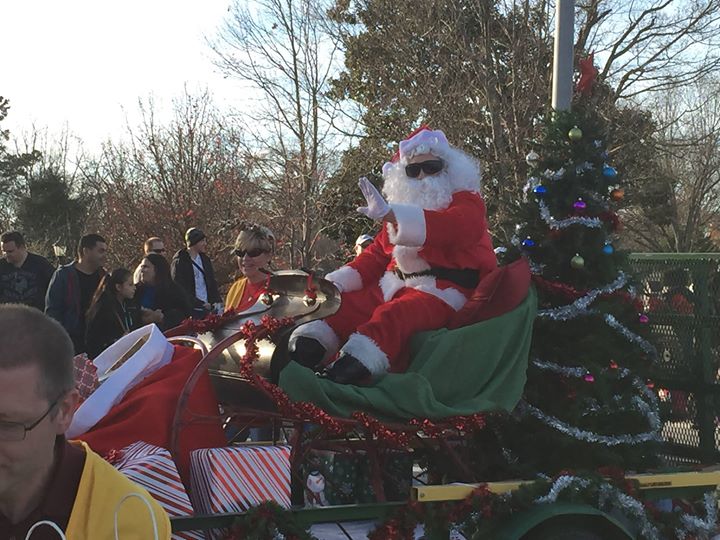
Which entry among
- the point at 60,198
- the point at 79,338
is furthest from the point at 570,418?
the point at 60,198

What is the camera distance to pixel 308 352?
400cm

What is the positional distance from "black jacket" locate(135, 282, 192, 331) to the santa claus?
2825 mm

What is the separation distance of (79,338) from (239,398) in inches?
124

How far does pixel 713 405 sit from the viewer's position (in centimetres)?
445

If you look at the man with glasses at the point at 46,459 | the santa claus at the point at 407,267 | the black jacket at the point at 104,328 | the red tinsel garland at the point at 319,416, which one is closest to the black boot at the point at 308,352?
the santa claus at the point at 407,267

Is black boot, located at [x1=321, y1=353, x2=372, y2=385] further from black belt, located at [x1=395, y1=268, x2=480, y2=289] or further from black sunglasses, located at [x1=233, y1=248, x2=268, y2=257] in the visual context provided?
black sunglasses, located at [x1=233, y1=248, x2=268, y2=257]

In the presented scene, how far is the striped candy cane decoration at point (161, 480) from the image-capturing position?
2.96m

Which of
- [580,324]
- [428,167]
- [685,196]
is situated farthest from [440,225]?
[685,196]

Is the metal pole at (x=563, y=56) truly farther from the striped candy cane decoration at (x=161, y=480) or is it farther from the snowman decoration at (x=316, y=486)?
the striped candy cane decoration at (x=161, y=480)

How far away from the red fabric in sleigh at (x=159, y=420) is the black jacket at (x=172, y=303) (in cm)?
352

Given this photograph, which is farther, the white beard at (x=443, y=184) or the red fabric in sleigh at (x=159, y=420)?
the white beard at (x=443, y=184)

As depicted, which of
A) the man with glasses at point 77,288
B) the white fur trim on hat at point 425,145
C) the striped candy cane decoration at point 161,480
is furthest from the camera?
the man with glasses at point 77,288

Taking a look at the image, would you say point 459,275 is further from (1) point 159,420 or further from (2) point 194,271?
(2) point 194,271

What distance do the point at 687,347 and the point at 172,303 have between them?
4333 millimetres
